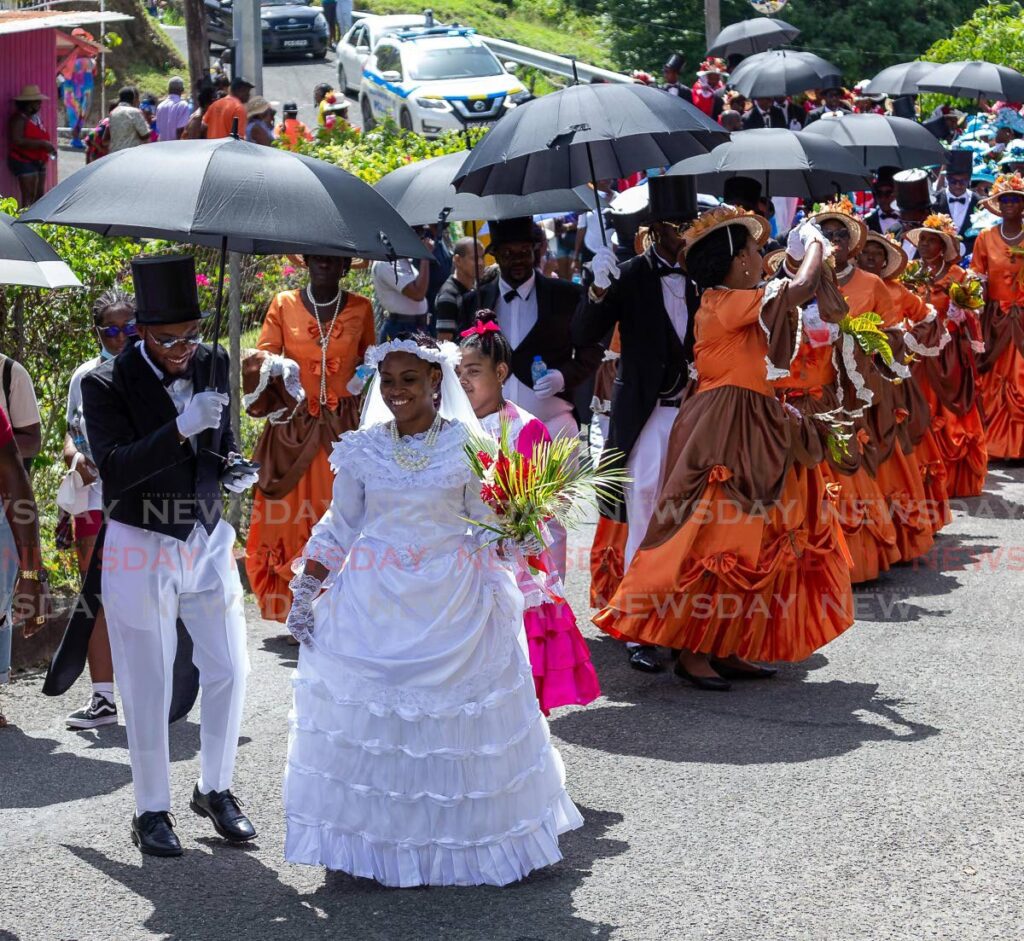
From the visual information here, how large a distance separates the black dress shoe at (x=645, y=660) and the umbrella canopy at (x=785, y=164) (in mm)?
3194

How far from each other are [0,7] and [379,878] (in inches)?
716

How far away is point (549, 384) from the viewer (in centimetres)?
866

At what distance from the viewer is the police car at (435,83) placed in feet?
80.0

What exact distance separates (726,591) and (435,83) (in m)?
18.4

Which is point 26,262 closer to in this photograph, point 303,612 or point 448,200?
point 303,612

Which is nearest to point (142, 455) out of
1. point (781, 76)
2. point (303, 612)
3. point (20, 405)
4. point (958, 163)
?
point (303, 612)

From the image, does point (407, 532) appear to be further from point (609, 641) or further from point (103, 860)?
point (609, 641)

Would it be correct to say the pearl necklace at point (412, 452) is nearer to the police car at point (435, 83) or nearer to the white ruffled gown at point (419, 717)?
the white ruffled gown at point (419, 717)

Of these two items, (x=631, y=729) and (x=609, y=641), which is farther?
(x=609, y=641)

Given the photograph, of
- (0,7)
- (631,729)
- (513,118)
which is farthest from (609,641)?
(0,7)

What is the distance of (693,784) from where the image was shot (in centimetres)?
661

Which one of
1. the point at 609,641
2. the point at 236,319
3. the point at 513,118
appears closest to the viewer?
the point at 513,118

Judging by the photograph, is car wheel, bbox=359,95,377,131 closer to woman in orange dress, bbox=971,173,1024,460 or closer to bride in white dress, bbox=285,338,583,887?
woman in orange dress, bbox=971,173,1024,460

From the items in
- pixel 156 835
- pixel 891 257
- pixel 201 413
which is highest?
pixel 891 257
